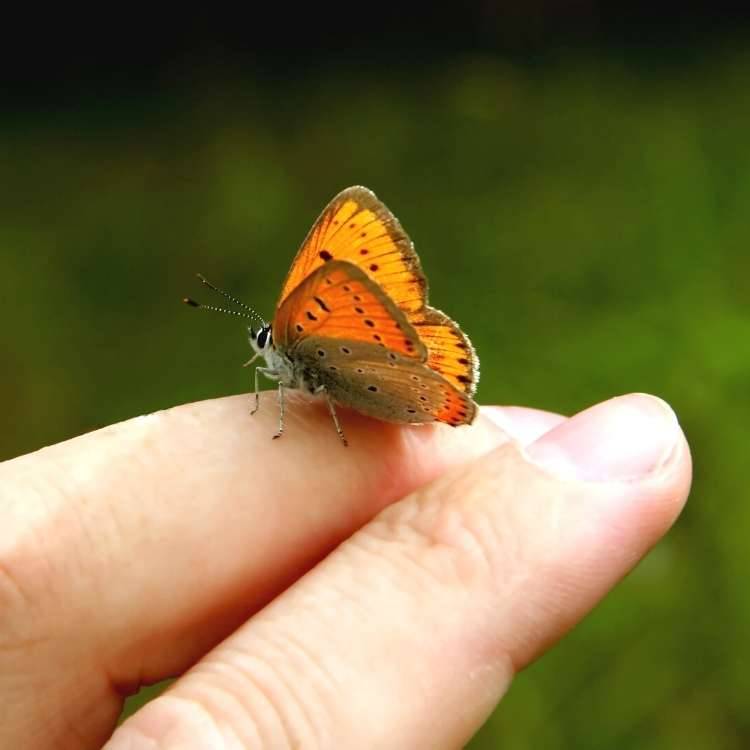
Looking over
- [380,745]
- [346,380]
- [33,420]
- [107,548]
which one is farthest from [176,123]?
[380,745]

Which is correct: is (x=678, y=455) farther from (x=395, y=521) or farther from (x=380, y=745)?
(x=380, y=745)

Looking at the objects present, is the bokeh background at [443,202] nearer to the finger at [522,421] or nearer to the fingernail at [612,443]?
the finger at [522,421]

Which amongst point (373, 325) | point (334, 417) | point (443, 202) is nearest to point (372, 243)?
point (373, 325)

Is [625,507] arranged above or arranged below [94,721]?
above

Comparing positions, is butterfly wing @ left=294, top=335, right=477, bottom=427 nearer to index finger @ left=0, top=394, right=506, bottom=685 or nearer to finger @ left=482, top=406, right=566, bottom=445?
index finger @ left=0, top=394, right=506, bottom=685

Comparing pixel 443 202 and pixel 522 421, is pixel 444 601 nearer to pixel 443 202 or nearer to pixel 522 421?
pixel 522 421

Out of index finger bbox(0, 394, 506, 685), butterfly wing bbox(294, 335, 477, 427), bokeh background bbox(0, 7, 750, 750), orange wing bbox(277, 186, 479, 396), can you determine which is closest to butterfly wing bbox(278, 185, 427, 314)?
orange wing bbox(277, 186, 479, 396)
